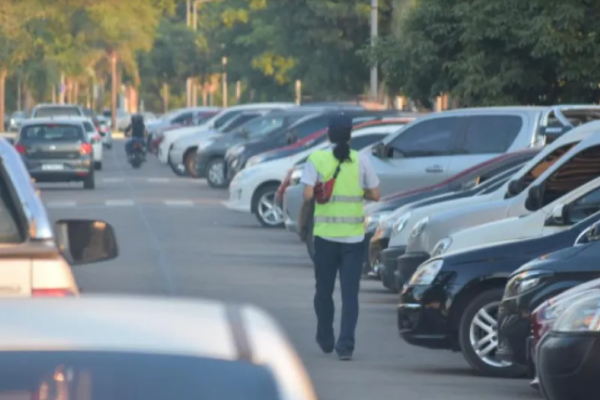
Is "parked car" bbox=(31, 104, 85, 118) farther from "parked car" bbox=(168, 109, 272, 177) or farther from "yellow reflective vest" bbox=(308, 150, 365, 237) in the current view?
"yellow reflective vest" bbox=(308, 150, 365, 237)

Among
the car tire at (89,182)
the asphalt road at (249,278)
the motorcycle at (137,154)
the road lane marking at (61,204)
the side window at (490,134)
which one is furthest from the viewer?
the motorcycle at (137,154)

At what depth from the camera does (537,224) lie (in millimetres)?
12750

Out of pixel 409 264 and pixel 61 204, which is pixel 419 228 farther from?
pixel 61 204

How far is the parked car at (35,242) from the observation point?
228 inches

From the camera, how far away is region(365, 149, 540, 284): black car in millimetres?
16188

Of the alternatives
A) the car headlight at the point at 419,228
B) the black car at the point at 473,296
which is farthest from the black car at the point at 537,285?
the car headlight at the point at 419,228

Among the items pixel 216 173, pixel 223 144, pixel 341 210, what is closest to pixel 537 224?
pixel 341 210

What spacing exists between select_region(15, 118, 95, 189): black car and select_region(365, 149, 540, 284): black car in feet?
61.4

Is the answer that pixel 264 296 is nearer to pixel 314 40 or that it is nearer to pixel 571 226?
pixel 571 226

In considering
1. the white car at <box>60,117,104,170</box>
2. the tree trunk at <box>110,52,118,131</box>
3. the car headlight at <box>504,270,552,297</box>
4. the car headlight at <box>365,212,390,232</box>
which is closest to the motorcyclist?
the white car at <box>60,117,104,170</box>

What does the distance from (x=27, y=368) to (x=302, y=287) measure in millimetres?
15044

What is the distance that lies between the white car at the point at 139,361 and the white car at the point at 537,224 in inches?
354

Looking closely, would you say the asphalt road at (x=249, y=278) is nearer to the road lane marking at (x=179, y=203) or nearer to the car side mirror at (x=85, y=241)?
the road lane marking at (x=179, y=203)

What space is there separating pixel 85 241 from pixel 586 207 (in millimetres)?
6539
